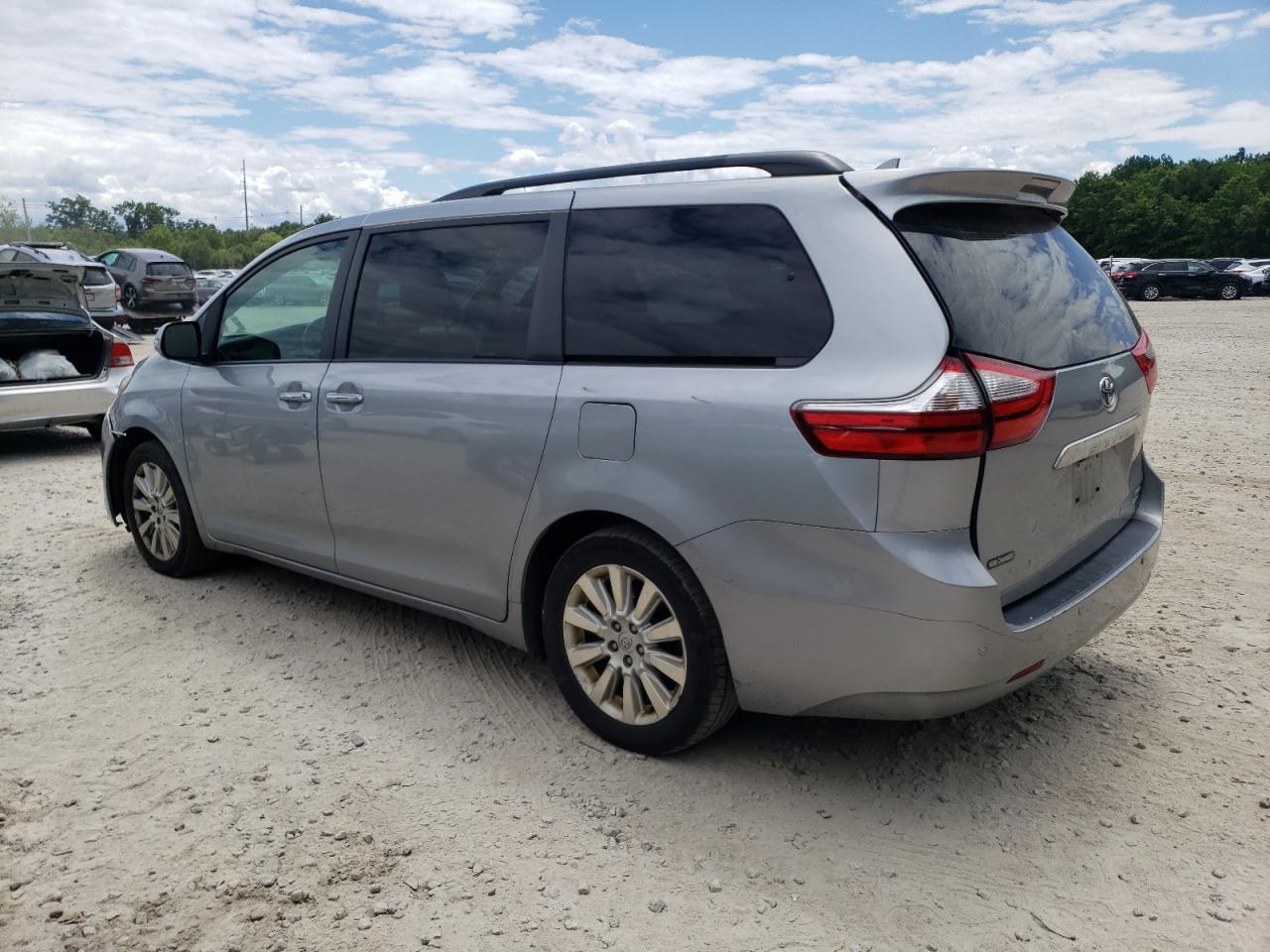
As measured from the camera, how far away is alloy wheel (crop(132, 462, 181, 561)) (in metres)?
5.11

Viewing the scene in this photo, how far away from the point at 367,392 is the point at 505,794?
5.32 feet

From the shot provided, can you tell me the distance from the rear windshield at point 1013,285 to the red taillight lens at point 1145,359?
5cm

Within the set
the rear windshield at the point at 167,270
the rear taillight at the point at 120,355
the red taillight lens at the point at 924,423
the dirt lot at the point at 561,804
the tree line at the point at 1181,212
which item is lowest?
the dirt lot at the point at 561,804

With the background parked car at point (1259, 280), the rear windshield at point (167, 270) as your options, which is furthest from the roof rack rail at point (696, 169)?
the background parked car at point (1259, 280)

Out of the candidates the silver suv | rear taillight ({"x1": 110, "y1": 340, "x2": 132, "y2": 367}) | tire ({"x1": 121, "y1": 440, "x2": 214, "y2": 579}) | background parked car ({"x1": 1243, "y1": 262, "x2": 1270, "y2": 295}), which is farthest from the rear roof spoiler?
background parked car ({"x1": 1243, "y1": 262, "x2": 1270, "y2": 295})

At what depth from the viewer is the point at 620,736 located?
10.8ft

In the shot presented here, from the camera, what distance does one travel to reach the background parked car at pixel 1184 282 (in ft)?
123

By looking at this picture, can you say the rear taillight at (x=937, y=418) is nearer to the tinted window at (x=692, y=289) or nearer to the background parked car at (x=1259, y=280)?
the tinted window at (x=692, y=289)

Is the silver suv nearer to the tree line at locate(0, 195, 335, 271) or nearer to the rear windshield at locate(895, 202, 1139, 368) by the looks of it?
the rear windshield at locate(895, 202, 1139, 368)

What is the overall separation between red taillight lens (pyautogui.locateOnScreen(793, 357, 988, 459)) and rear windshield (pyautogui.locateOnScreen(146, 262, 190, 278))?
26.8m

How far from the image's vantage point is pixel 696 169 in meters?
3.28

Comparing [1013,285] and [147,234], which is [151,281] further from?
[147,234]

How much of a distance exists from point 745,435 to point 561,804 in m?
1.23

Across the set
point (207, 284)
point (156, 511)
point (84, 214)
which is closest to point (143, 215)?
point (84, 214)
